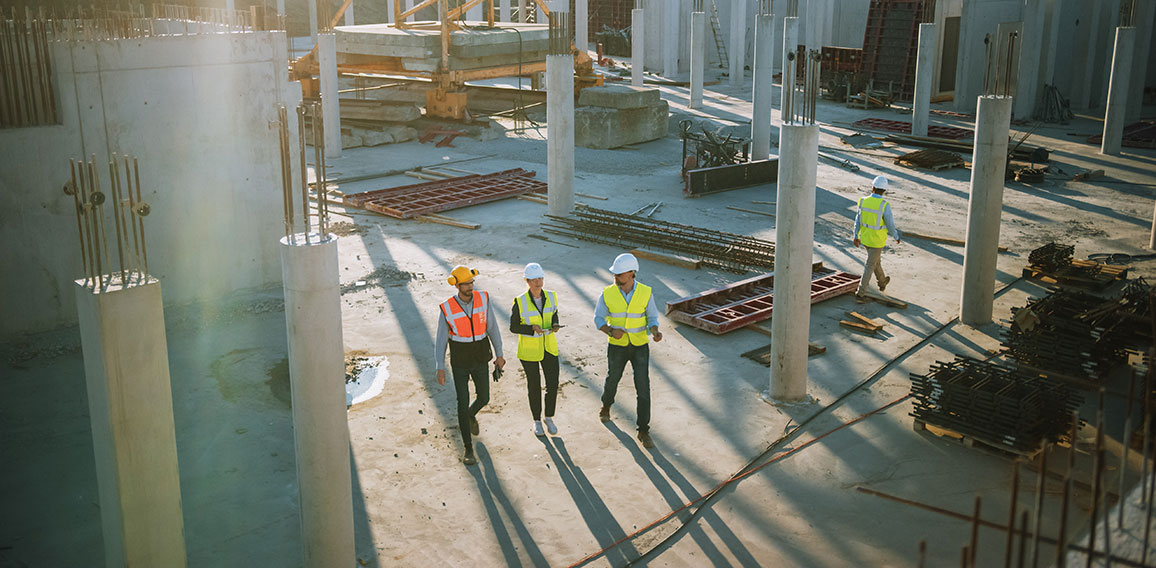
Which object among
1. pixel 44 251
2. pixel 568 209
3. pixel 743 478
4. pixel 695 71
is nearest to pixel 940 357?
pixel 743 478

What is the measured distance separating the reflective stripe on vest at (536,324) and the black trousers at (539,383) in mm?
78

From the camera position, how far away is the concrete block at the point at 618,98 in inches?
995

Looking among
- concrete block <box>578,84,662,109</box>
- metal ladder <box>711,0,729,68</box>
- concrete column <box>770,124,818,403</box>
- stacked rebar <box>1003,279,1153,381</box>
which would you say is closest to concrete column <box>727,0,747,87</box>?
metal ladder <box>711,0,729,68</box>

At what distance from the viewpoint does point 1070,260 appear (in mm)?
14328

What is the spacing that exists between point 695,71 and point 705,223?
44.3ft

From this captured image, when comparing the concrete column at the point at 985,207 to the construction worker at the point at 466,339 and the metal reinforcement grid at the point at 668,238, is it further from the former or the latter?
the construction worker at the point at 466,339

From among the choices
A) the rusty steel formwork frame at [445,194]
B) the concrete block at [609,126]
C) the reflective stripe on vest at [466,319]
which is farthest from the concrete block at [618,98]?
the reflective stripe on vest at [466,319]

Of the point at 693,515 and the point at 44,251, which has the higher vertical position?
the point at 44,251

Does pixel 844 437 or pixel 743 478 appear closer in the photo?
pixel 743 478

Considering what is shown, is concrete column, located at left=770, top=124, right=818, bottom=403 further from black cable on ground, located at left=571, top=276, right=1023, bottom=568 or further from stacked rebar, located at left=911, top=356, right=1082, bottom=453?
stacked rebar, located at left=911, top=356, right=1082, bottom=453

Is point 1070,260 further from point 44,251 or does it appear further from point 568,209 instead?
point 44,251

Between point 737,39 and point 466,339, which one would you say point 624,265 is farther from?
point 737,39

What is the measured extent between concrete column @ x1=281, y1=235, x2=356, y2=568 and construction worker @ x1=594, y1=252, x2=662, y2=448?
2859mm

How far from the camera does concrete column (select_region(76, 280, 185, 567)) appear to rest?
5977 mm
